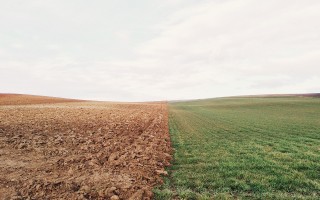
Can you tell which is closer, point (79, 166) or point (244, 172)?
point (244, 172)

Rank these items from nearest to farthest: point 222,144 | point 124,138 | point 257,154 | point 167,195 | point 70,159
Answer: point 167,195, point 70,159, point 257,154, point 222,144, point 124,138

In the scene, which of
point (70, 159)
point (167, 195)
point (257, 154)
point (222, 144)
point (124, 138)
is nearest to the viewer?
point (167, 195)

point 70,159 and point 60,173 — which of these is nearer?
point 60,173

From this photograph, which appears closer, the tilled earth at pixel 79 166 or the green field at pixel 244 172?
the green field at pixel 244 172

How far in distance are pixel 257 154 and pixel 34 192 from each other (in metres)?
9.99

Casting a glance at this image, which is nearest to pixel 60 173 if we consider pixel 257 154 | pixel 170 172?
pixel 170 172

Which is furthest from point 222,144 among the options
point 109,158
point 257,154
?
point 109,158

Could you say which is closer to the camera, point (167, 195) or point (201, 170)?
point (167, 195)

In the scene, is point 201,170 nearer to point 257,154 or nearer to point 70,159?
point 257,154

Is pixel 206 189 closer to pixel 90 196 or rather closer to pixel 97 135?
pixel 90 196

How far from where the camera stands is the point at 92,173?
389 inches

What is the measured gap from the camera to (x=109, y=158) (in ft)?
39.2

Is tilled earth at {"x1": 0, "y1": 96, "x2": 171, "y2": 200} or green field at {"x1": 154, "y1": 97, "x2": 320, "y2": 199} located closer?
green field at {"x1": 154, "y1": 97, "x2": 320, "y2": 199}

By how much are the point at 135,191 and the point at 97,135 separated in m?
11.1
